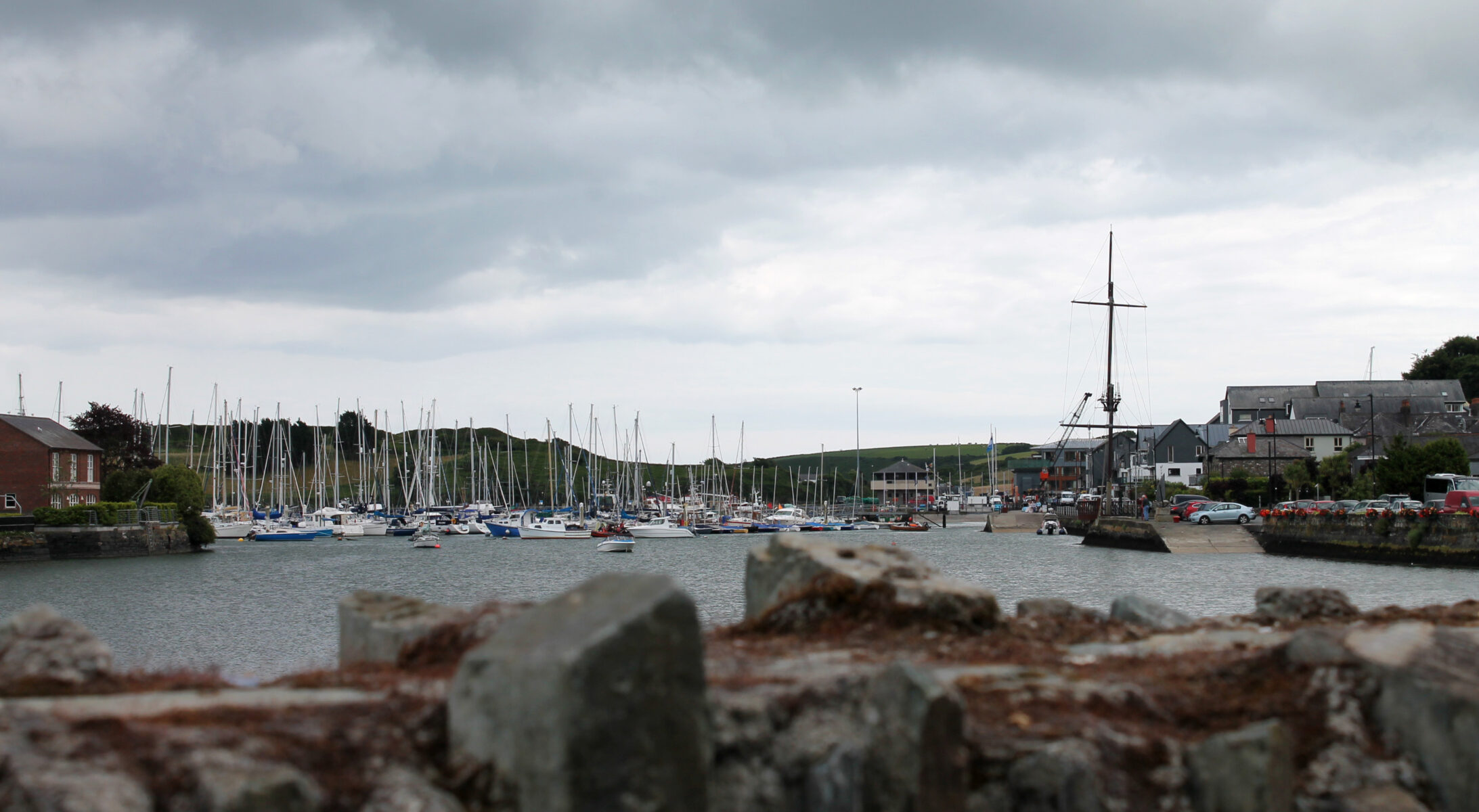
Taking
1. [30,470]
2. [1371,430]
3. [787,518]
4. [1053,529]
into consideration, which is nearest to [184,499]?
[30,470]

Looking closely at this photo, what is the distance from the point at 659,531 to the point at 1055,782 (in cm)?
10039

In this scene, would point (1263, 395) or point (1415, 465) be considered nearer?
point (1415, 465)

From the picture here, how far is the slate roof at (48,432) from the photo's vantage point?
264 feet

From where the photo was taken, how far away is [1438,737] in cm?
883

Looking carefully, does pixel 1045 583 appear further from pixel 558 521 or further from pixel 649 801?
pixel 558 521

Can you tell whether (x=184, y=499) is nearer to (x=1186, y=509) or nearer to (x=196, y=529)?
(x=196, y=529)

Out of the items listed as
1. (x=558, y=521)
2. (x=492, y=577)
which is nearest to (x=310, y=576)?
(x=492, y=577)

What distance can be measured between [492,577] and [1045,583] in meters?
28.4

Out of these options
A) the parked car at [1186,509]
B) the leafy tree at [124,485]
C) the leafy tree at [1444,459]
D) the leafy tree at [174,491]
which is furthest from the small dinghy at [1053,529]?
the leafy tree at [124,485]

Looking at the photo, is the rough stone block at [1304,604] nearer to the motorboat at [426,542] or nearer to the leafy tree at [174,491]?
the motorboat at [426,542]

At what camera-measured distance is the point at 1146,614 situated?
538 inches

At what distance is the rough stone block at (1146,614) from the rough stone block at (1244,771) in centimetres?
469

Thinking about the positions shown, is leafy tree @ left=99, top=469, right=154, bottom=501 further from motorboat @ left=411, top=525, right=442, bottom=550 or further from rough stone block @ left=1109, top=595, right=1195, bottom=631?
rough stone block @ left=1109, top=595, right=1195, bottom=631

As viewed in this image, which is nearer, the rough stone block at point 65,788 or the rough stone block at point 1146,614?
the rough stone block at point 65,788
